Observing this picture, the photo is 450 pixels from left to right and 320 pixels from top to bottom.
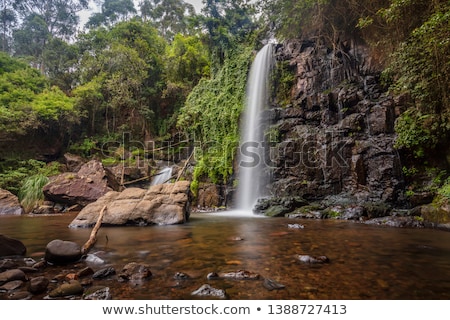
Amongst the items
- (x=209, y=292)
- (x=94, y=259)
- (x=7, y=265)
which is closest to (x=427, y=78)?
(x=209, y=292)

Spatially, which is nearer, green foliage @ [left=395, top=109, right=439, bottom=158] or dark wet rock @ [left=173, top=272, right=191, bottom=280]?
dark wet rock @ [left=173, top=272, right=191, bottom=280]

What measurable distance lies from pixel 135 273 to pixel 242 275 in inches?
50.3

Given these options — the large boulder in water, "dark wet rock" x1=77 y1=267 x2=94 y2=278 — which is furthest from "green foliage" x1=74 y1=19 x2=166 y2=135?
"dark wet rock" x1=77 y1=267 x2=94 y2=278

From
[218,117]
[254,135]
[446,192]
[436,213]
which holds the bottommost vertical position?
[436,213]

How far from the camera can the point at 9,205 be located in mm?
13609

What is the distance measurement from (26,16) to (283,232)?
1640 inches

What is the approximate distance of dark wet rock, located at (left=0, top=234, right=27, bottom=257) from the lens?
409 cm

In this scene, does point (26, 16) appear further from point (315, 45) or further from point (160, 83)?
point (315, 45)

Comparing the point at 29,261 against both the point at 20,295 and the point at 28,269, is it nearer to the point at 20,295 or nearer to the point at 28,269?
the point at 28,269

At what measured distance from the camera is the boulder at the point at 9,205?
13352 mm

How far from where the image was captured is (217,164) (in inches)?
585

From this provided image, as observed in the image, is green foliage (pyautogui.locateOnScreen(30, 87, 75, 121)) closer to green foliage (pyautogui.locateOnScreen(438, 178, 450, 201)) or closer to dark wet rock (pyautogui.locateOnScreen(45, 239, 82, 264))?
dark wet rock (pyautogui.locateOnScreen(45, 239, 82, 264))

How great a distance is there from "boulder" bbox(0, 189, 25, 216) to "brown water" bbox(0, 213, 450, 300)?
9398 millimetres

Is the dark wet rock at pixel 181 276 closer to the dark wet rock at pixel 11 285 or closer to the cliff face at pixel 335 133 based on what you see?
the dark wet rock at pixel 11 285
